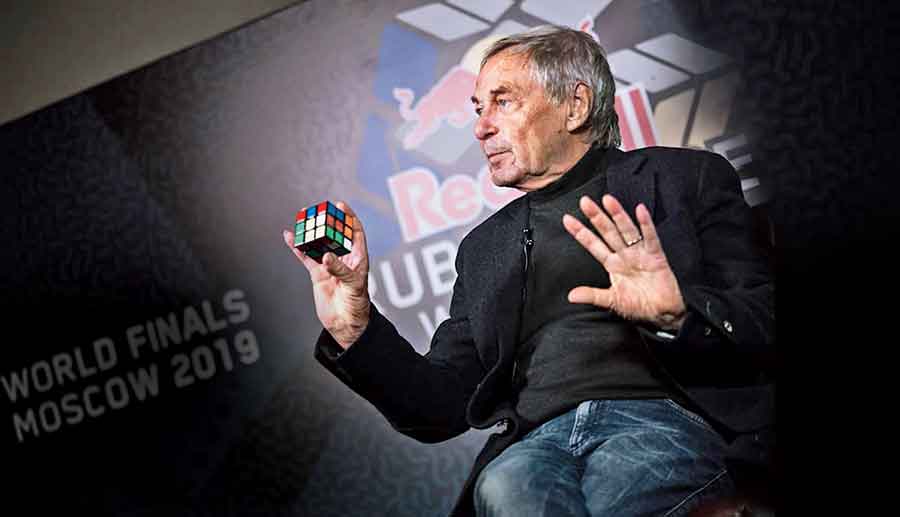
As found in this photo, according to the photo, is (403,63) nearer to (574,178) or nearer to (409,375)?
(574,178)

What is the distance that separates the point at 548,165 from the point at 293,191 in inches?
33.7

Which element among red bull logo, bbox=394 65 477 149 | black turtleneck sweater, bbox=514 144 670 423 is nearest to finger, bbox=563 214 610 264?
black turtleneck sweater, bbox=514 144 670 423

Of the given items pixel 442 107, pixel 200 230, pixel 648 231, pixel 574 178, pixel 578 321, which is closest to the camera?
pixel 648 231

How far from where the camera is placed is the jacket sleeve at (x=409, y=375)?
117 centimetres

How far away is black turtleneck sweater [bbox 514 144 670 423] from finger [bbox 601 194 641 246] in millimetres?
159

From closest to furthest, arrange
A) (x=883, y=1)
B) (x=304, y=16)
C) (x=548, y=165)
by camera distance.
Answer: (x=548, y=165) → (x=883, y=1) → (x=304, y=16)

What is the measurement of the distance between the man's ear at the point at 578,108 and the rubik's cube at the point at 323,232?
34 centimetres

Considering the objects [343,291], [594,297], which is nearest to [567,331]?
[594,297]

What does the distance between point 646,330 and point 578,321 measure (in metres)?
0.17

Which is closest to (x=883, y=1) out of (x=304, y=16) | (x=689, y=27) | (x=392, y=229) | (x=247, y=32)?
(x=689, y=27)

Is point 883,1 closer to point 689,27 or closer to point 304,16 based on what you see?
point 689,27

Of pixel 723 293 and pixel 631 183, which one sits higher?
pixel 631 183

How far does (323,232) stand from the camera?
1.14 meters

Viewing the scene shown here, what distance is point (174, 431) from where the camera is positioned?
2025 millimetres
